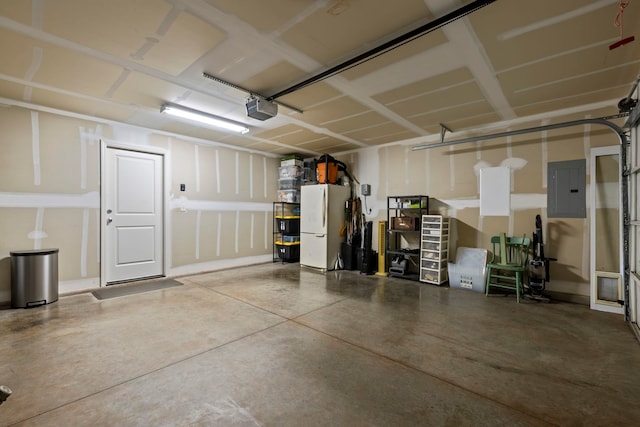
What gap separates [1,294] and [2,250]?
567 mm

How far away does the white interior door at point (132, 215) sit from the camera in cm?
462

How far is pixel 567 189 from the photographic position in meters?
4.04

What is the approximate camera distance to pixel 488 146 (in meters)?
4.71

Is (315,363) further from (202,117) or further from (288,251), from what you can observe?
(288,251)

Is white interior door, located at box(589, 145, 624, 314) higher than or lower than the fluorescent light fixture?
lower

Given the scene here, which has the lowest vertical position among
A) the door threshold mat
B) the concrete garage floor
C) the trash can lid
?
the concrete garage floor

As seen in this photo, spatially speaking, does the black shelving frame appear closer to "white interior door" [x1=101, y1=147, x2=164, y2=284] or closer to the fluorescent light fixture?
the fluorescent light fixture

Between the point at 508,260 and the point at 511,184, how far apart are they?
120cm

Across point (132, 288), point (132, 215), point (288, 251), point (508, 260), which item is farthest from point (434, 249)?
point (132, 215)

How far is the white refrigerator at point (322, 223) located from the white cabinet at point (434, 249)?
184 centimetres

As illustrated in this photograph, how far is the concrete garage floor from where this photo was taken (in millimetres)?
1748

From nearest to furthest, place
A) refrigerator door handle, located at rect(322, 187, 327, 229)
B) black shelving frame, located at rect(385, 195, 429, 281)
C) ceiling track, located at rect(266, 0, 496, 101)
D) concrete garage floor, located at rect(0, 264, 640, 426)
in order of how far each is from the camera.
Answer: concrete garage floor, located at rect(0, 264, 640, 426) < ceiling track, located at rect(266, 0, 496, 101) < black shelving frame, located at rect(385, 195, 429, 281) < refrigerator door handle, located at rect(322, 187, 327, 229)

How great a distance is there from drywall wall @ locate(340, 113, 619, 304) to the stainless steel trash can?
210 inches

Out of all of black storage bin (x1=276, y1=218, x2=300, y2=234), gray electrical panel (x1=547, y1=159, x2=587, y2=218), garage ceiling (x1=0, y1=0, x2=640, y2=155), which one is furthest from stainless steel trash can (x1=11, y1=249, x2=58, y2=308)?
gray electrical panel (x1=547, y1=159, x2=587, y2=218)
